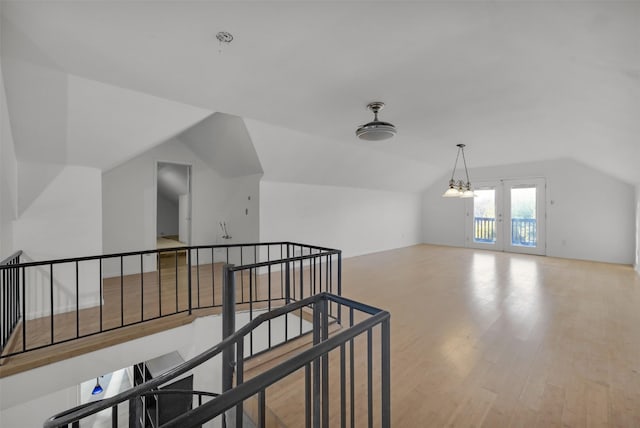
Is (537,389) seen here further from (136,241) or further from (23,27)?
(136,241)

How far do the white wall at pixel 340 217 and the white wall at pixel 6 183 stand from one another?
330 centimetres

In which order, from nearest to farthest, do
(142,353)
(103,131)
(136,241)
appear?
(142,353), (103,131), (136,241)

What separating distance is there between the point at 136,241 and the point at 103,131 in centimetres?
260

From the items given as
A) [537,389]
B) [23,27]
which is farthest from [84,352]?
[537,389]

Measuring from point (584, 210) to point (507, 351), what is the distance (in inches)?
255

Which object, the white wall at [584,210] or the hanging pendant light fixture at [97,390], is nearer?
the hanging pendant light fixture at [97,390]

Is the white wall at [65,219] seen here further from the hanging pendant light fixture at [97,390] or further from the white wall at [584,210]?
the white wall at [584,210]

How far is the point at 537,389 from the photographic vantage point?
6.66 feet

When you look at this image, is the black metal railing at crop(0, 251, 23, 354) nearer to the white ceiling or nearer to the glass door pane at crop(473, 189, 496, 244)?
the white ceiling

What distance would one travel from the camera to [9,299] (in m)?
2.79

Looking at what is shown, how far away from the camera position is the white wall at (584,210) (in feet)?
20.5

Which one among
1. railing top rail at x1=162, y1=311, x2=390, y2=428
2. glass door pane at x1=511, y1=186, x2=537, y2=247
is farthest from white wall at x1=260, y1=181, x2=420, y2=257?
railing top rail at x1=162, y1=311, x2=390, y2=428

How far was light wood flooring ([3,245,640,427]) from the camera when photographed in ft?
Result: 6.01

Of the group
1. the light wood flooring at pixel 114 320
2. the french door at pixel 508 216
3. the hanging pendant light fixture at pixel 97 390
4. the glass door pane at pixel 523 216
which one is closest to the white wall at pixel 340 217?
the light wood flooring at pixel 114 320
